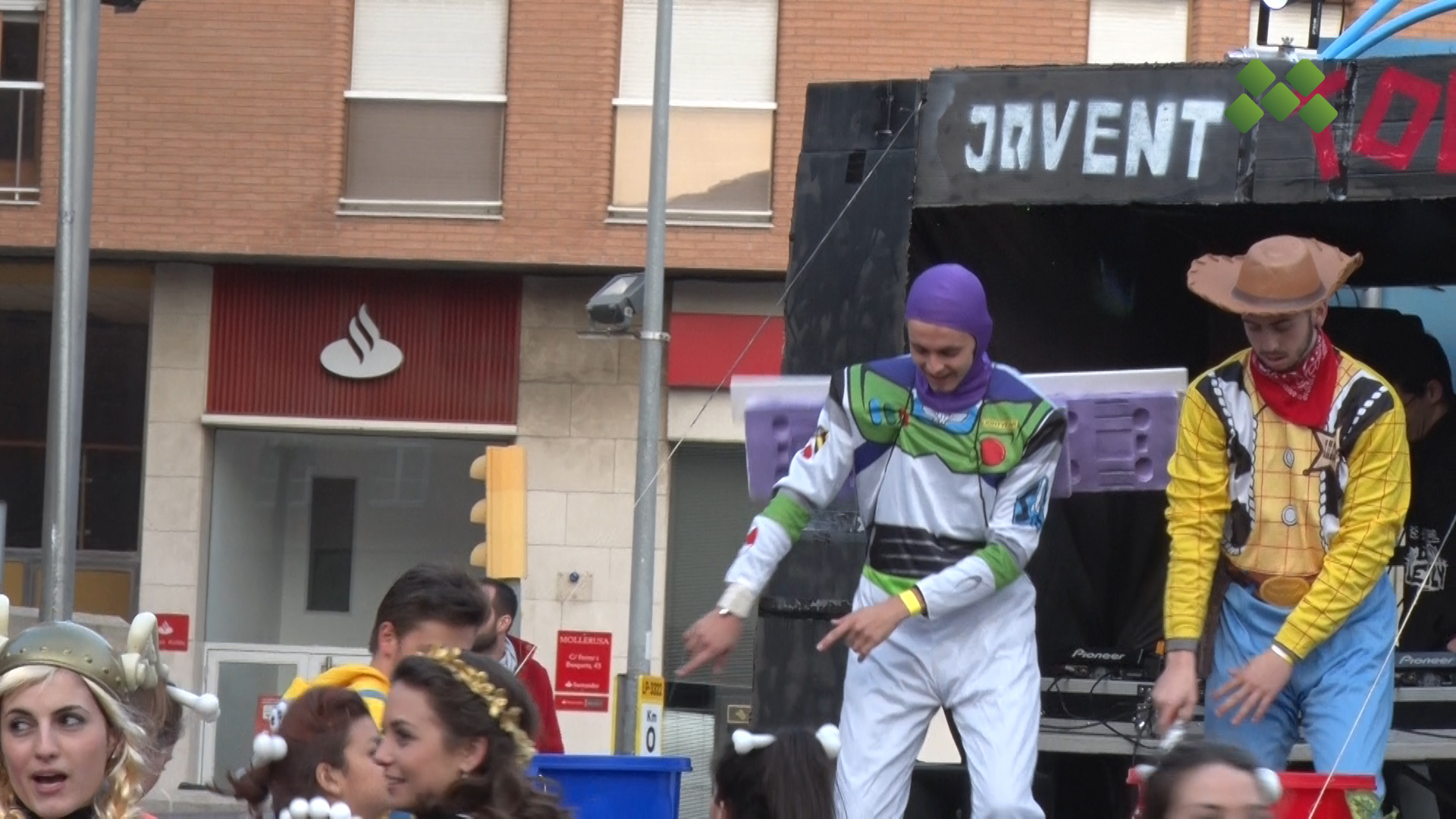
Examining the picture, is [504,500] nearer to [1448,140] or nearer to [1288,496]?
[1448,140]

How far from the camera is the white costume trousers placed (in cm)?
539

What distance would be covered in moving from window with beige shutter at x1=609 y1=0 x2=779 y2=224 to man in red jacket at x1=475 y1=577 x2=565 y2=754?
37.3 feet

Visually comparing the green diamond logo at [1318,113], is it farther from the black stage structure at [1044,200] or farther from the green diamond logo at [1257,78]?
the green diamond logo at [1257,78]

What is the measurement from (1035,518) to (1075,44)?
1408cm

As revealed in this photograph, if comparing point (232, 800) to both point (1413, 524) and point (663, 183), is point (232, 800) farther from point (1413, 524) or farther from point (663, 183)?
point (1413, 524)

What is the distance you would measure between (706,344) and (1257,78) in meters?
13.0

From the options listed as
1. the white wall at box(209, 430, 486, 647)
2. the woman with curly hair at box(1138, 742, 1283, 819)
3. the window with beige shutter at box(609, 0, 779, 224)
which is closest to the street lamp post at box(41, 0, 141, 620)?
the window with beige shutter at box(609, 0, 779, 224)

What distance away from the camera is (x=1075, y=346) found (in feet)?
27.6

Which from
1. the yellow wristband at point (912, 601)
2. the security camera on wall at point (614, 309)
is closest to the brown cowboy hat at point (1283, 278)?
the yellow wristband at point (912, 601)

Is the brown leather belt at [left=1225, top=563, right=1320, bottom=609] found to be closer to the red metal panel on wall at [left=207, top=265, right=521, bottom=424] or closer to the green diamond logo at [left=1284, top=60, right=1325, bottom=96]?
the green diamond logo at [left=1284, top=60, right=1325, bottom=96]

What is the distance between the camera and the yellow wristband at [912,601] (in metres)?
5.21

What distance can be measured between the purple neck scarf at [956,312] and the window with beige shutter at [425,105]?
14.2 m

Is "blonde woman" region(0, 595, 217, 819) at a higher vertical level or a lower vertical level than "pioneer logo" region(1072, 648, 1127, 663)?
higher

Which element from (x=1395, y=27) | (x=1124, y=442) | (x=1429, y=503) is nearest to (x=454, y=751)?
(x=1124, y=442)
